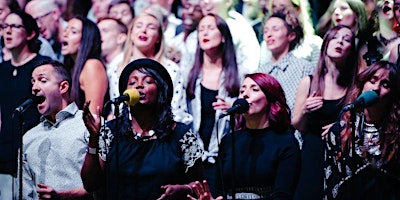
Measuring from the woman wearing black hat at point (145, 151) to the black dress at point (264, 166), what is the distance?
0.30 meters

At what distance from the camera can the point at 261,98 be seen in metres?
6.83

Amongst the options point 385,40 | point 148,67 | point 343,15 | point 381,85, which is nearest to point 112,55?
point 343,15

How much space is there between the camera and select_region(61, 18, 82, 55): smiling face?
9.05 m

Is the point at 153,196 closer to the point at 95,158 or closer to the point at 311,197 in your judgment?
the point at 95,158

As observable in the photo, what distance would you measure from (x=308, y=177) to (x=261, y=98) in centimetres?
112

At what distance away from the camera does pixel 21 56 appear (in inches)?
343

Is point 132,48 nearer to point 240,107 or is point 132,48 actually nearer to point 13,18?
point 13,18

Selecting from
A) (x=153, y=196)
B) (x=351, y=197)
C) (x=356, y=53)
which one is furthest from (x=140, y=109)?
(x=356, y=53)

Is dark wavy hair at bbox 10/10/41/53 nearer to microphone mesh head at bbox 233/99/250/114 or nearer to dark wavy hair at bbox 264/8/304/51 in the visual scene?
dark wavy hair at bbox 264/8/304/51

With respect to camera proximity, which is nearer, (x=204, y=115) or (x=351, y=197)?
(x=351, y=197)

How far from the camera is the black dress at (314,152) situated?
7676 millimetres

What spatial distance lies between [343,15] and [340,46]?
0.78 metres

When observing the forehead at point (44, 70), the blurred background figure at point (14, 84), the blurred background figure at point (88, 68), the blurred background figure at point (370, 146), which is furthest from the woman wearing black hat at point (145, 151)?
the blurred background figure at point (88, 68)

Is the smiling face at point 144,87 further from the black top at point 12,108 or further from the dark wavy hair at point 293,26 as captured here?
the dark wavy hair at point 293,26
